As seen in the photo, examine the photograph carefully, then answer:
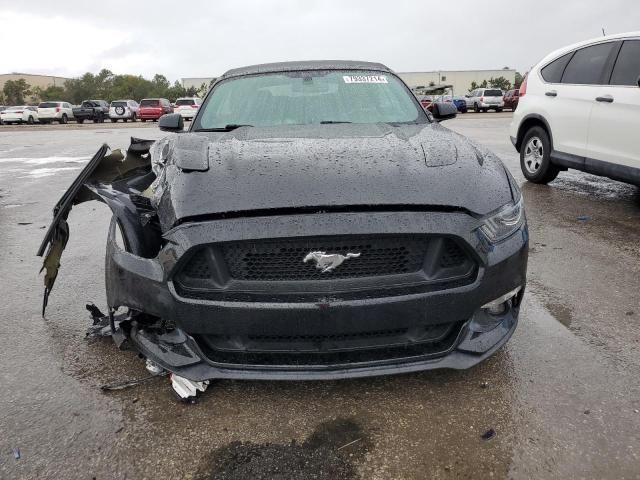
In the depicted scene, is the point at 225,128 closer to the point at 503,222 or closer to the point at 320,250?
the point at 320,250

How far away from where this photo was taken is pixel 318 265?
6.66 feet

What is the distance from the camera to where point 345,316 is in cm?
203

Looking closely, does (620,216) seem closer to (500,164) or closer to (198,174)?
(500,164)

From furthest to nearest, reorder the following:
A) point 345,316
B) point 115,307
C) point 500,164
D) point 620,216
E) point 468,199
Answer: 1. point 620,216
2. point 500,164
3. point 115,307
4. point 468,199
5. point 345,316

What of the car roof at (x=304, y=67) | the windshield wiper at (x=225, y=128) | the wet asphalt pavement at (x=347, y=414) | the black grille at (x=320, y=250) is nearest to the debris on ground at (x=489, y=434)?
the wet asphalt pavement at (x=347, y=414)

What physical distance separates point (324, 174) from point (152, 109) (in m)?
37.0

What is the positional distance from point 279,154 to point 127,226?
2.51 ft

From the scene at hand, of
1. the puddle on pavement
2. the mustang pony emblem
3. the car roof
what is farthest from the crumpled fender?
the car roof

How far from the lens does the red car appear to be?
3619cm

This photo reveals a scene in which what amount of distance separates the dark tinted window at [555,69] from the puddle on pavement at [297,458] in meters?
6.08

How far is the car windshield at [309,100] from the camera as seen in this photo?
136 inches

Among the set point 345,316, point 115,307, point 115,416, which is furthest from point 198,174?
point 115,416

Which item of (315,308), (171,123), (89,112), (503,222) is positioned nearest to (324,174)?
→ (315,308)

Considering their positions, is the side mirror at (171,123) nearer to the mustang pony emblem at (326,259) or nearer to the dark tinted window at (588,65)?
the mustang pony emblem at (326,259)
